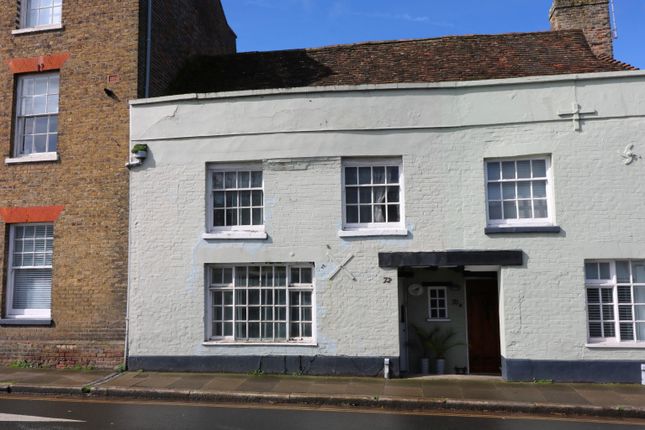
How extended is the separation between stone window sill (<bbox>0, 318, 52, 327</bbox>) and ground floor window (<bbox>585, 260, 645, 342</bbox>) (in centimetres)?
1134

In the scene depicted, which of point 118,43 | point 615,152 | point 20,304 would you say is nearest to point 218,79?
point 118,43

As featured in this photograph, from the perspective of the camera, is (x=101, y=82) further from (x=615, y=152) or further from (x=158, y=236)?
(x=615, y=152)

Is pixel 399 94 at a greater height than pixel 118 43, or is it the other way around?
pixel 118 43

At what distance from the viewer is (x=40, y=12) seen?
514 inches

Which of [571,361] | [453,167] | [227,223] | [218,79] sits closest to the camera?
[571,361]

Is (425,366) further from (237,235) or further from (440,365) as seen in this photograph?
(237,235)

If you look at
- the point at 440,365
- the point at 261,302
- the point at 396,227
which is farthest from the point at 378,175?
the point at 440,365

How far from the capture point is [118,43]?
39.9 feet

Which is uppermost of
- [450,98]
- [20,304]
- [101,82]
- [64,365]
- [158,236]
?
[101,82]

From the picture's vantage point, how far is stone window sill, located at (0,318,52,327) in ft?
38.5

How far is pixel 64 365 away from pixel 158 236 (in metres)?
3.51

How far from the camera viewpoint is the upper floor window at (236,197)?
1141 cm

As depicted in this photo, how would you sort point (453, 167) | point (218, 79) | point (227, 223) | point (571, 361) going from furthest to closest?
point (218, 79)
point (227, 223)
point (453, 167)
point (571, 361)

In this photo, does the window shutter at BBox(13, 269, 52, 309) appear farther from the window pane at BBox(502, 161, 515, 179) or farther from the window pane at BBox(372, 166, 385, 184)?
the window pane at BBox(502, 161, 515, 179)
